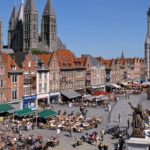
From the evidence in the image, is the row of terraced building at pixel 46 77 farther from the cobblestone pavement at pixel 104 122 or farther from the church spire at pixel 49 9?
the church spire at pixel 49 9

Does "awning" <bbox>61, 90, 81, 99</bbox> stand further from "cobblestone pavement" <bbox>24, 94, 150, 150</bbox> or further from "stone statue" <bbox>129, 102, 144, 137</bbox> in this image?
"stone statue" <bbox>129, 102, 144, 137</bbox>

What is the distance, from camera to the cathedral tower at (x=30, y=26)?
128 m

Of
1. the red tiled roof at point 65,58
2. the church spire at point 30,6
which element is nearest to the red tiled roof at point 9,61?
the red tiled roof at point 65,58

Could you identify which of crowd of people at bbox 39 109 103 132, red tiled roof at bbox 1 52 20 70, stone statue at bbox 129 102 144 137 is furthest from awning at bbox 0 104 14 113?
stone statue at bbox 129 102 144 137

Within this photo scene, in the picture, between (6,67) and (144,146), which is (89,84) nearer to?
(6,67)

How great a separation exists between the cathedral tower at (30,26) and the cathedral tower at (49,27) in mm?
6949

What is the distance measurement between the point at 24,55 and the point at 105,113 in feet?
57.0

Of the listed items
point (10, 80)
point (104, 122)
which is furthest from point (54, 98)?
point (104, 122)

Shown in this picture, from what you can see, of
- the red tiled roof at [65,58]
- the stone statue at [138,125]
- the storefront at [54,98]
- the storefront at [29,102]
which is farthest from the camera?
the red tiled roof at [65,58]

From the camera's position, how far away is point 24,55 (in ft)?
218

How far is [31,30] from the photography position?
128875 millimetres

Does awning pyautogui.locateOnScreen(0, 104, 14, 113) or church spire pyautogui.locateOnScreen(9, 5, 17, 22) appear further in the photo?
church spire pyautogui.locateOnScreen(9, 5, 17, 22)

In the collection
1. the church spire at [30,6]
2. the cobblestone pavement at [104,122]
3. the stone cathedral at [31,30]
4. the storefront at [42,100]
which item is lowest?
the cobblestone pavement at [104,122]

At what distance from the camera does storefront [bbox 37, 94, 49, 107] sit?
6862cm
